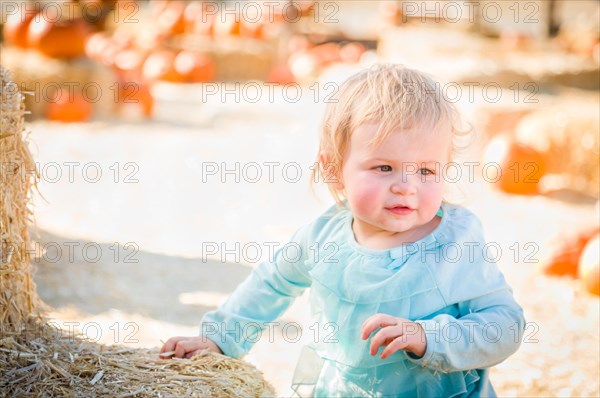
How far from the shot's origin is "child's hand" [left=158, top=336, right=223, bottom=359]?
2.11 metres

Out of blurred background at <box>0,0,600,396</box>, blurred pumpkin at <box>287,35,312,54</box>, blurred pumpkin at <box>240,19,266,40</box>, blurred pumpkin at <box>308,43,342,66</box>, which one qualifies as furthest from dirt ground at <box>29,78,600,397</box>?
blurred pumpkin at <box>240,19,266,40</box>

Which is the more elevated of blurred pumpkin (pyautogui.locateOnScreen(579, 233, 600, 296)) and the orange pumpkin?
the orange pumpkin

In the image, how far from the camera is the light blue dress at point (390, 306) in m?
1.88

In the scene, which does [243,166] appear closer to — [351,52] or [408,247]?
[408,247]

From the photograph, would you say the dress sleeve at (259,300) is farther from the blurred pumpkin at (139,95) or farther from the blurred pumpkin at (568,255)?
the blurred pumpkin at (139,95)

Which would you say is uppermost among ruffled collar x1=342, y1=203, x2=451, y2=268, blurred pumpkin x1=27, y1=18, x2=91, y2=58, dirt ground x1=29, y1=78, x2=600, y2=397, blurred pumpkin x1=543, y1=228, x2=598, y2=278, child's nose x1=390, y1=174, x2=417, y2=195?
blurred pumpkin x1=27, y1=18, x2=91, y2=58

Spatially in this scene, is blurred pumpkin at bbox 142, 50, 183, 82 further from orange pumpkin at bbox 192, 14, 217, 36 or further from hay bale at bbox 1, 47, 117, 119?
orange pumpkin at bbox 192, 14, 217, 36

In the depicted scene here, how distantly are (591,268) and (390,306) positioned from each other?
85.9 inches

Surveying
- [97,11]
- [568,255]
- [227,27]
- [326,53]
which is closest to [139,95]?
[97,11]

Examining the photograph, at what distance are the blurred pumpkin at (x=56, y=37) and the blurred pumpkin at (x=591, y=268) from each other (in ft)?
20.5

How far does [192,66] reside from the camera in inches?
438

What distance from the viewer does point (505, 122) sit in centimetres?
667

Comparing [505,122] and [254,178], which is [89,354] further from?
[505,122]

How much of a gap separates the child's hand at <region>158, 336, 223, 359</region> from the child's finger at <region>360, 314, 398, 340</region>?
542mm
